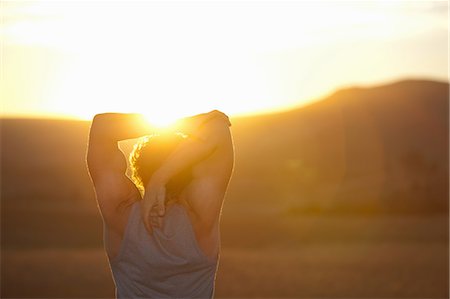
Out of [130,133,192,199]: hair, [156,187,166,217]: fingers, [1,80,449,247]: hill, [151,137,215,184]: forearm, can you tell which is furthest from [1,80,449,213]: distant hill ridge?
[156,187,166,217]: fingers

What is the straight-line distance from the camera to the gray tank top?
387 cm

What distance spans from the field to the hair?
11.3 metres

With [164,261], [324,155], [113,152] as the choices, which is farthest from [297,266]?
[324,155]

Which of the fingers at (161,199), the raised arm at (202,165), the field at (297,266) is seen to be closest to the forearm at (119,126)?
the raised arm at (202,165)

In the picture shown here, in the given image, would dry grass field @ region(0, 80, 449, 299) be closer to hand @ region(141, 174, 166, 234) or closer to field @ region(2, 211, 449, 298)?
field @ region(2, 211, 449, 298)

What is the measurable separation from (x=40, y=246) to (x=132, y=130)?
19089 mm

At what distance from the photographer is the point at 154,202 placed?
3.79 meters

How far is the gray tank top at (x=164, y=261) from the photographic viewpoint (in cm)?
387

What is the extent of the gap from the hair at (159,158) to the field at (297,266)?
1135cm

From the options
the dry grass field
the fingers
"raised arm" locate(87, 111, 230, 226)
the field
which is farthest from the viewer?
the dry grass field

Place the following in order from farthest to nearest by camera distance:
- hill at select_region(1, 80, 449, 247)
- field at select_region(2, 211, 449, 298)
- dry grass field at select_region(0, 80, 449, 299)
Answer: hill at select_region(1, 80, 449, 247) → dry grass field at select_region(0, 80, 449, 299) → field at select_region(2, 211, 449, 298)

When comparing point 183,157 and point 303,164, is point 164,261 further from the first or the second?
point 303,164

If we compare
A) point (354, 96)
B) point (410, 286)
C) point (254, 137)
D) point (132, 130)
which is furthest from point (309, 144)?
point (132, 130)

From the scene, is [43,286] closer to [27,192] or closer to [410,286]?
[410,286]
